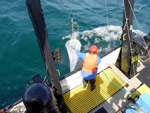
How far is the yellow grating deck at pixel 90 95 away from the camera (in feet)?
14.7

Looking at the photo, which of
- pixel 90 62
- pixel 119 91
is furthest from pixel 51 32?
pixel 119 91

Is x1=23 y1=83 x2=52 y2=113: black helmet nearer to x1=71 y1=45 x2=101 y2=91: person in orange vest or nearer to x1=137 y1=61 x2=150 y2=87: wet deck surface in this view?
x1=71 y1=45 x2=101 y2=91: person in orange vest

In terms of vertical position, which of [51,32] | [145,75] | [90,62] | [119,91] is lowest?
[119,91]

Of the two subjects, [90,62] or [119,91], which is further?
[119,91]

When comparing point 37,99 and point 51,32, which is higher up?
point 37,99

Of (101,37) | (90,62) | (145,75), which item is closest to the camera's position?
(90,62)

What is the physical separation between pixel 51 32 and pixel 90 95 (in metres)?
6.30

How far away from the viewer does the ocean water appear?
7.09m

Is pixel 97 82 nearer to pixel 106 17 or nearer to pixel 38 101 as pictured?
pixel 38 101

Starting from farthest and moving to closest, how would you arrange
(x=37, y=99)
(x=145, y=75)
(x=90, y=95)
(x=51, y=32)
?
(x=51, y=32) → (x=145, y=75) → (x=90, y=95) → (x=37, y=99)

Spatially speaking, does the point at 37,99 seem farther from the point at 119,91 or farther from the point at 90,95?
the point at 119,91

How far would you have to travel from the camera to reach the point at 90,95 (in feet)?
15.7

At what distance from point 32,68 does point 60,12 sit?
20.3ft

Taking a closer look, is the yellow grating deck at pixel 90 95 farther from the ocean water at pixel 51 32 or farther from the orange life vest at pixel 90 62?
the ocean water at pixel 51 32
